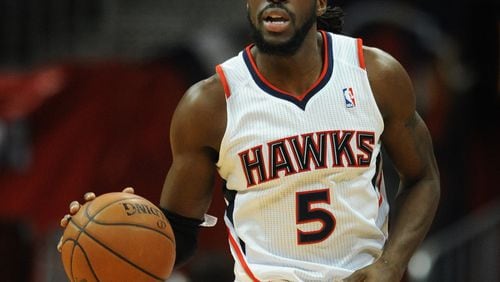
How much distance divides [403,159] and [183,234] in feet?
3.59

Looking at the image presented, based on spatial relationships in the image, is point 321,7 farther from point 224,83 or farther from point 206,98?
point 206,98

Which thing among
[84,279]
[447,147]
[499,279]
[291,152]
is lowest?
[499,279]

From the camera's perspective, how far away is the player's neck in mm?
6270

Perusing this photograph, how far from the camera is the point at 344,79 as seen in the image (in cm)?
625

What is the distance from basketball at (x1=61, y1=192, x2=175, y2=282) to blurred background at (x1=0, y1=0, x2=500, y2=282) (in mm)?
3999

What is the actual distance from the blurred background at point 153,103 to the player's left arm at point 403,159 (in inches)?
146

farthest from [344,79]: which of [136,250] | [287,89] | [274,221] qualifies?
[136,250]

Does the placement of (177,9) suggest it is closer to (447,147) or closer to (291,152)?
(447,147)

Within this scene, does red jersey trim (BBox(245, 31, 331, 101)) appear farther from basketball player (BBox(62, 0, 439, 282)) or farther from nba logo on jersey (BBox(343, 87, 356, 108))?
nba logo on jersey (BBox(343, 87, 356, 108))

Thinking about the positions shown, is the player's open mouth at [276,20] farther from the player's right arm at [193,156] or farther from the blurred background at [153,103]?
the blurred background at [153,103]

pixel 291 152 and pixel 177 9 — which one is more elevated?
pixel 291 152

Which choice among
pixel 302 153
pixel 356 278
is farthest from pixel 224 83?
pixel 356 278

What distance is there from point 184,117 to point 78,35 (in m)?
5.80

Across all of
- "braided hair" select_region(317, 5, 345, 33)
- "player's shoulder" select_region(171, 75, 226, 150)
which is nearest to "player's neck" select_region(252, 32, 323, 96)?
"player's shoulder" select_region(171, 75, 226, 150)
